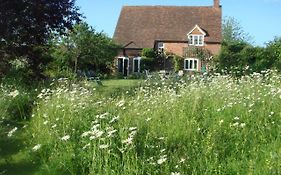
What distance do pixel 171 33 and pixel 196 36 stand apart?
2.88 meters

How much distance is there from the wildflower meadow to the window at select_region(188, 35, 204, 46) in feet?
138

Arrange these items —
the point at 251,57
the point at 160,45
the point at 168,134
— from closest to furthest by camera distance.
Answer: the point at 168,134, the point at 251,57, the point at 160,45

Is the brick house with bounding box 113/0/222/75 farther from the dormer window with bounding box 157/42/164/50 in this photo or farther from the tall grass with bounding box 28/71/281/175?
the tall grass with bounding box 28/71/281/175

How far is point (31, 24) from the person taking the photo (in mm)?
16406

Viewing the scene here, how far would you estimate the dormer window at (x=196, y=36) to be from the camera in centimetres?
5238

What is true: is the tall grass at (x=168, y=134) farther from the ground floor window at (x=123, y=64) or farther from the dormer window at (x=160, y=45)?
the dormer window at (x=160, y=45)

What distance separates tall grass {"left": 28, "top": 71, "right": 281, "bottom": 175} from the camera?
6156mm

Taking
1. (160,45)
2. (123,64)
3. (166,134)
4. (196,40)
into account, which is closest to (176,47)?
(160,45)

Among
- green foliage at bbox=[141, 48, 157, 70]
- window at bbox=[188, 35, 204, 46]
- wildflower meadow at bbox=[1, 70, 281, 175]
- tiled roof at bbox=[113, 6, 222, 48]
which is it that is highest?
tiled roof at bbox=[113, 6, 222, 48]

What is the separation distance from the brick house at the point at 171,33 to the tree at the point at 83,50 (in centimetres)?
1043

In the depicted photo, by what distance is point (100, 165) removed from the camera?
607 cm

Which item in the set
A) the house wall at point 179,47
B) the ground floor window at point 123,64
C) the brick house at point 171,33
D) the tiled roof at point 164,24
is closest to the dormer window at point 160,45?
the brick house at point 171,33

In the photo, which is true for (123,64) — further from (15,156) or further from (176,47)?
(15,156)

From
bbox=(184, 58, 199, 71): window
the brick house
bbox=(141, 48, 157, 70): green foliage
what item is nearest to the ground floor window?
the brick house
